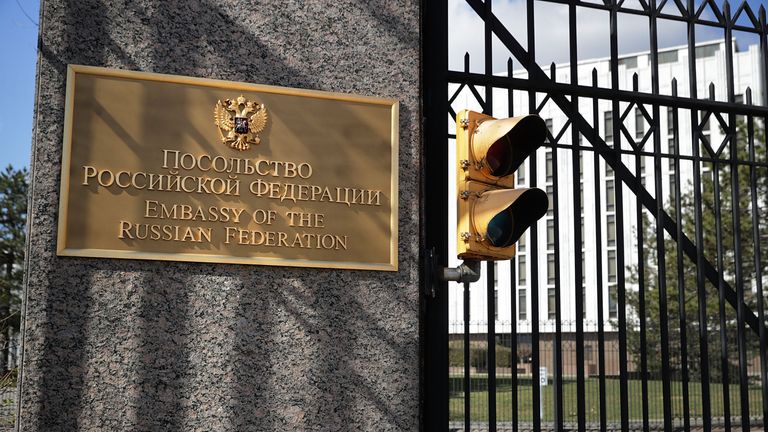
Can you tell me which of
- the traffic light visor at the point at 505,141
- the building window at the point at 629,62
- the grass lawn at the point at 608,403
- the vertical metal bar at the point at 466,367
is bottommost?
the grass lawn at the point at 608,403

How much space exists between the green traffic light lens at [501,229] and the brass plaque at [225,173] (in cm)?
67

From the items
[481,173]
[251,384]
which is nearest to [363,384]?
[251,384]

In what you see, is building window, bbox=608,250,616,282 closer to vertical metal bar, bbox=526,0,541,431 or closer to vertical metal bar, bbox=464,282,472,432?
vertical metal bar, bbox=526,0,541,431

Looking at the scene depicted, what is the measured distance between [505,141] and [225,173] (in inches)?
63.0

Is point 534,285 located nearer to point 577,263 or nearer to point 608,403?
point 577,263

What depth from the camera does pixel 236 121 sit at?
5047mm

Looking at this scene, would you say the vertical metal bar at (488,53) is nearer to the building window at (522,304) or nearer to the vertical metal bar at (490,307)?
the vertical metal bar at (490,307)

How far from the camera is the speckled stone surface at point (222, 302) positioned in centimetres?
468

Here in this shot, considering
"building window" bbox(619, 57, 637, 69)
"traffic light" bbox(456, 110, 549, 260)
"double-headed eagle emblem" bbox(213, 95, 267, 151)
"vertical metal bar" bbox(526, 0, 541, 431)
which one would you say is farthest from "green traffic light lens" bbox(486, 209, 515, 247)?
"building window" bbox(619, 57, 637, 69)

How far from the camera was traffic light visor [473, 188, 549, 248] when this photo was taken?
476 cm

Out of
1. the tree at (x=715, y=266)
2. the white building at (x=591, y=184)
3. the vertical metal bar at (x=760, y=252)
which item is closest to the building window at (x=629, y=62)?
the white building at (x=591, y=184)

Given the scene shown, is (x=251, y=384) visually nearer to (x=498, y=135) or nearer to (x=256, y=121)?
(x=256, y=121)

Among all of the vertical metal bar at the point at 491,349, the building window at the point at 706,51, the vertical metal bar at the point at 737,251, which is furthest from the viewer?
the building window at the point at 706,51

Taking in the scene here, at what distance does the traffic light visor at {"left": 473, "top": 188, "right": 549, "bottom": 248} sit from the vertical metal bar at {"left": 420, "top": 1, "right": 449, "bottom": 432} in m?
0.62
